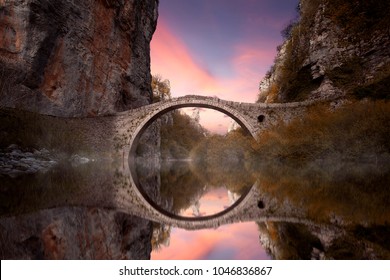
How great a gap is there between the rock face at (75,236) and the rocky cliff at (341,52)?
1556 cm

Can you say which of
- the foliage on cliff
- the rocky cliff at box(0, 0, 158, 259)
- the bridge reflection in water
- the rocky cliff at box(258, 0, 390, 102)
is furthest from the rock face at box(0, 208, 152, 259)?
the rocky cliff at box(258, 0, 390, 102)

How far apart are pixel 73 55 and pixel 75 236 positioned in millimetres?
20259

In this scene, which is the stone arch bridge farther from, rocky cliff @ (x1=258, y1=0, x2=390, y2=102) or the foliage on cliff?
rocky cliff @ (x1=258, y1=0, x2=390, y2=102)

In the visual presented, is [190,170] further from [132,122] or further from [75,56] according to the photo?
[75,56]

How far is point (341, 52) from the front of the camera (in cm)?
2000

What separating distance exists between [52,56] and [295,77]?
610 inches

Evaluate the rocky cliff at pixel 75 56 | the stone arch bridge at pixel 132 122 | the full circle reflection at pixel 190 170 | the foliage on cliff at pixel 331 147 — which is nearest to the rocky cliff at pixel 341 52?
the stone arch bridge at pixel 132 122

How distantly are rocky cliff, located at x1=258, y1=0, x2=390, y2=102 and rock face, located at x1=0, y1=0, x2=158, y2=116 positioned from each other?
12.2 meters

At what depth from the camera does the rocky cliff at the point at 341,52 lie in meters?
17.6

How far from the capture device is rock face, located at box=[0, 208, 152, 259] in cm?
213

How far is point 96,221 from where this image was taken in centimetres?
306

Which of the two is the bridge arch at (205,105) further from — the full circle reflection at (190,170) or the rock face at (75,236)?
the rock face at (75,236)
